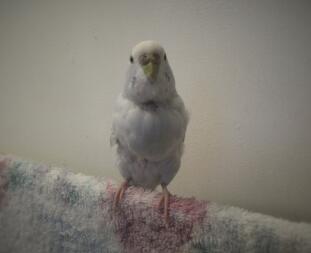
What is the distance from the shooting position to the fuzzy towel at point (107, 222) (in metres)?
0.50

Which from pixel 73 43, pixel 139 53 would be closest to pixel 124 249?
pixel 139 53

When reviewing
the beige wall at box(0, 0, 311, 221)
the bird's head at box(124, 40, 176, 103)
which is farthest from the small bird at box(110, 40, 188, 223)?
the beige wall at box(0, 0, 311, 221)

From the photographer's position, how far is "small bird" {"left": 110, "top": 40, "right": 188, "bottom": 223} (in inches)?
A: 24.6

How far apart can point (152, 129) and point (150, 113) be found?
0.10 ft

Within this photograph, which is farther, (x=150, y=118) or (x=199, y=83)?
(x=199, y=83)

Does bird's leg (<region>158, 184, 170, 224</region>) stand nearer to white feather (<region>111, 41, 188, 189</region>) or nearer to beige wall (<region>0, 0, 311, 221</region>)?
white feather (<region>111, 41, 188, 189</region>)

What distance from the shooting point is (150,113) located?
0.65 m

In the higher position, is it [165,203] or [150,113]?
[150,113]

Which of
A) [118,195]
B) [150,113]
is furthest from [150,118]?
[118,195]

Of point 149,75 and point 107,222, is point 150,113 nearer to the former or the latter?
point 149,75

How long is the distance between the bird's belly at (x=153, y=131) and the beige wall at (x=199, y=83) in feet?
0.69

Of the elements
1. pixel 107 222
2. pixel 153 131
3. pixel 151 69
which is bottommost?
pixel 107 222

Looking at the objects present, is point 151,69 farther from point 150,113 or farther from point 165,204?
point 165,204

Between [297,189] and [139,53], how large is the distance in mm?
447
